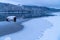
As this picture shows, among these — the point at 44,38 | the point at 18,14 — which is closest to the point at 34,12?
the point at 18,14

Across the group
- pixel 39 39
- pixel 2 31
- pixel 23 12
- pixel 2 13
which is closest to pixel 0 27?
pixel 2 31

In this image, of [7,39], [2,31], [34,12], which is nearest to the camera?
[7,39]

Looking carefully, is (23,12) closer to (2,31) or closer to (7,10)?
(7,10)

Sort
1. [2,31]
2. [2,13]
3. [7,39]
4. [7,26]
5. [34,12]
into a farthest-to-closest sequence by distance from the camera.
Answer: [34,12], [2,13], [7,26], [2,31], [7,39]

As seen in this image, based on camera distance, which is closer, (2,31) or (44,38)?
(44,38)

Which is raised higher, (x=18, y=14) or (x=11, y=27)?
(x=11, y=27)

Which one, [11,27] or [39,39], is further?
[11,27]

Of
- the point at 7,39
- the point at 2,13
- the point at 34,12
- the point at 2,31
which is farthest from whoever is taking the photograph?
the point at 34,12

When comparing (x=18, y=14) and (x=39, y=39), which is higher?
(x=39, y=39)

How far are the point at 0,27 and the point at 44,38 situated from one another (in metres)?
1.26

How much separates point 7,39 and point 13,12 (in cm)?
489

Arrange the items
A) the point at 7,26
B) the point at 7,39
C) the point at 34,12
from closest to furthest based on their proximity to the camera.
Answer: the point at 7,39
the point at 7,26
the point at 34,12

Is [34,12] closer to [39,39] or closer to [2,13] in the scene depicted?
[2,13]

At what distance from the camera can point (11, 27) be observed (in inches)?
136
